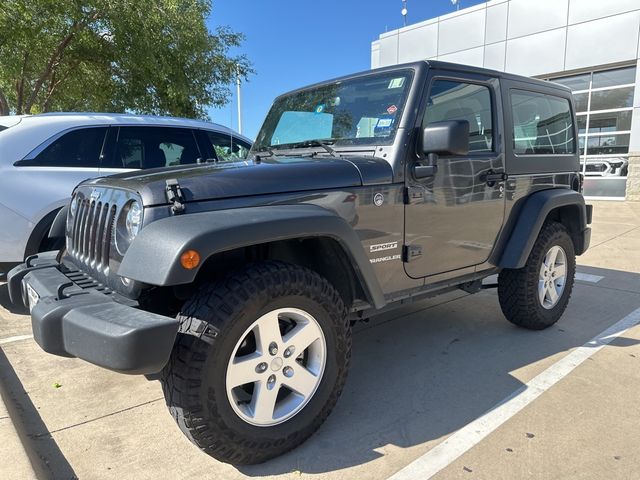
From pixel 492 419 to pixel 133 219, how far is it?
2.16 m

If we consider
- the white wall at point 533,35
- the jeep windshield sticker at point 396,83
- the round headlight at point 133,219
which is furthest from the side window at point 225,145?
the white wall at point 533,35

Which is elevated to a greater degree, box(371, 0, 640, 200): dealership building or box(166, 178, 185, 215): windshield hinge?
box(371, 0, 640, 200): dealership building

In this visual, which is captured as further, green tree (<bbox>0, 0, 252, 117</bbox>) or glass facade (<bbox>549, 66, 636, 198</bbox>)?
glass facade (<bbox>549, 66, 636, 198</bbox>)

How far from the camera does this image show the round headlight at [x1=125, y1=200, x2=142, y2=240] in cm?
205

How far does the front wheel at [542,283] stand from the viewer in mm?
3648

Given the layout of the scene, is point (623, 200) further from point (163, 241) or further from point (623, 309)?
point (163, 241)

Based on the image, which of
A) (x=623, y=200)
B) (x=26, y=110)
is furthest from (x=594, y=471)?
(x=623, y=200)

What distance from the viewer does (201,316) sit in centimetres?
196

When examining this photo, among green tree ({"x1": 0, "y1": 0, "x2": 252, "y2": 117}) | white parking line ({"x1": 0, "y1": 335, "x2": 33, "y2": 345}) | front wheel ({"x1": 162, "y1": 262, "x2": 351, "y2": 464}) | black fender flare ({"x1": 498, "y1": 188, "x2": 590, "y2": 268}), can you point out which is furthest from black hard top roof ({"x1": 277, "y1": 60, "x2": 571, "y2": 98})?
green tree ({"x1": 0, "y1": 0, "x2": 252, "y2": 117})

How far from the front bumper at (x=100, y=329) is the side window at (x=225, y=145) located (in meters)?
3.68

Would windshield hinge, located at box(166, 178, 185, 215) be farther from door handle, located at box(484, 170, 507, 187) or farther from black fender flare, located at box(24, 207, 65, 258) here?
black fender flare, located at box(24, 207, 65, 258)

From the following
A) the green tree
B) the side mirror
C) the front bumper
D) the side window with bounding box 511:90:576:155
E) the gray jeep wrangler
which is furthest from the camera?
the green tree

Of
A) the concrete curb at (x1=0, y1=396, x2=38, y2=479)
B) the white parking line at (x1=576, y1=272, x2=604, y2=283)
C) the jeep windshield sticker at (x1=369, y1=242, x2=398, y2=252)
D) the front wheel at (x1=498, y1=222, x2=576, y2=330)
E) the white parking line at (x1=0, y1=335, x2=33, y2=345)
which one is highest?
the jeep windshield sticker at (x1=369, y1=242, x2=398, y2=252)

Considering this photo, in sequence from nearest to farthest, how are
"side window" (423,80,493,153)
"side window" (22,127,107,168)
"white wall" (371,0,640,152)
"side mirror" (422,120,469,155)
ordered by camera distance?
"side mirror" (422,120,469,155), "side window" (423,80,493,153), "side window" (22,127,107,168), "white wall" (371,0,640,152)
